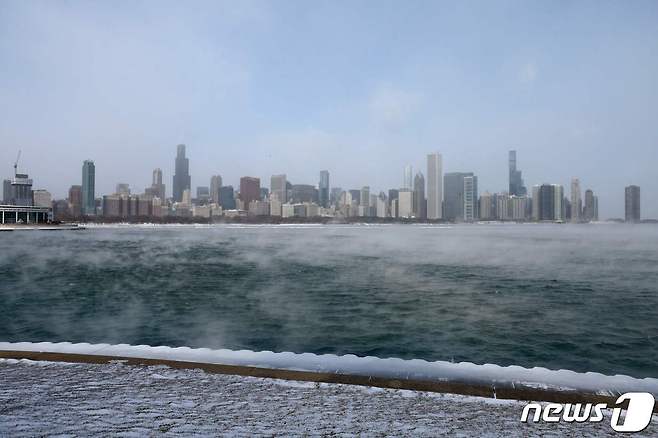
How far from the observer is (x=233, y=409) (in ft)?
19.5

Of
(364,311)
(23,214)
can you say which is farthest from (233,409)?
(23,214)

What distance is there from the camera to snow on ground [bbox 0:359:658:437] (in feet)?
17.6

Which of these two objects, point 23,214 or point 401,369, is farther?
point 23,214

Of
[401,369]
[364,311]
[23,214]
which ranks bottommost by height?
[364,311]

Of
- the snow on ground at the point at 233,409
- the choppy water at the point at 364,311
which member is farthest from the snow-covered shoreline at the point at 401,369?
the choppy water at the point at 364,311

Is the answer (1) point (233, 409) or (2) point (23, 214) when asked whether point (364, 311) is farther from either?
(2) point (23, 214)

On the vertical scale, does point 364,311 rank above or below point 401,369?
below

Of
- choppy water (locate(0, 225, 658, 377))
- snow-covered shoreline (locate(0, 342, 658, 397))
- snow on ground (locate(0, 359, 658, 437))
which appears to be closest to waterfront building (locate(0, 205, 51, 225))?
choppy water (locate(0, 225, 658, 377))

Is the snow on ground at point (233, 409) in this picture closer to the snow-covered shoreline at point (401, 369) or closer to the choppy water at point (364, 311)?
the snow-covered shoreline at point (401, 369)

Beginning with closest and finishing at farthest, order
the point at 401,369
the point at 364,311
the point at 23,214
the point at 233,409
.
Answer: the point at 233,409, the point at 401,369, the point at 364,311, the point at 23,214

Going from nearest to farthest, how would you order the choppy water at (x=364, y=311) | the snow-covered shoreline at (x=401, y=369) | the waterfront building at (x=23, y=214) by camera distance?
the snow-covered shoreline at (x=401, y=369) → the choppy water at (x=364, y=311) → the waterfront building at (x=23, y=214)

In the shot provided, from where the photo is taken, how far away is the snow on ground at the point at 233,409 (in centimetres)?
537

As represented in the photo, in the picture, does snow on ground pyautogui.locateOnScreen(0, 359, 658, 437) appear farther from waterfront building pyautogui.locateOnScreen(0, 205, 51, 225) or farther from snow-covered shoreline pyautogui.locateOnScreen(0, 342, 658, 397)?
waterfront building pyautogui.locateOnScreen(0, 205, 51, 225)

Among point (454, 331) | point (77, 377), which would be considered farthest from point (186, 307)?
point (77, 377)
